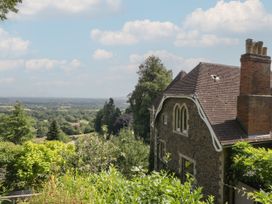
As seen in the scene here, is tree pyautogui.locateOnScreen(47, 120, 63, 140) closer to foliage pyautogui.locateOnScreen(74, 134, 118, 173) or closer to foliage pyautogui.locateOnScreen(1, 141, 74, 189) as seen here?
foliage pyautogui.locateOnScreen(1, 141, 74, 189)

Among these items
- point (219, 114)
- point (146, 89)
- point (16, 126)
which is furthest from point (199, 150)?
point (16, 126)

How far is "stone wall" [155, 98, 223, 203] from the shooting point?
1362 centimetres

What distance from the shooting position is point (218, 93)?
15609 mm

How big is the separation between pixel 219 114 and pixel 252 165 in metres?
3.43

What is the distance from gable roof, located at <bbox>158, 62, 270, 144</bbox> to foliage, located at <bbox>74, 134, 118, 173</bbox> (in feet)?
17.8

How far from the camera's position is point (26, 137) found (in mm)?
44094

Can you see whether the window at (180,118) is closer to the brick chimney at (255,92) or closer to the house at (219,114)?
the house at (219,114)

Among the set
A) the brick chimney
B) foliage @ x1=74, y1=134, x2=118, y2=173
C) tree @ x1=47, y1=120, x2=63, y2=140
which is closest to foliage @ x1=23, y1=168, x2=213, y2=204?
foliage @ x1=74, y1=134, x2=118, y2=173

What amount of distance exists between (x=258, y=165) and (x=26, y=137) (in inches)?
1555

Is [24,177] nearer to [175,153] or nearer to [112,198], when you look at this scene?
[175,153]

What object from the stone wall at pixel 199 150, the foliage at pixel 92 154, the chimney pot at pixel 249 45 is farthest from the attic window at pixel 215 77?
the foliage at pixel 92 154

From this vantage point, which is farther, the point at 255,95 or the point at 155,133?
the point at 155,133

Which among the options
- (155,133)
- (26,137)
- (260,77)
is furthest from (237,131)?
(26,137)

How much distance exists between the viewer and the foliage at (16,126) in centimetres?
4312
